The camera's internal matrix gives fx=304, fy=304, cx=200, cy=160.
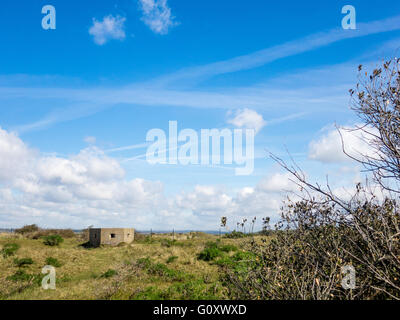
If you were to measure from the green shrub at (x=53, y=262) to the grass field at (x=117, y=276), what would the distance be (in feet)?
0.25

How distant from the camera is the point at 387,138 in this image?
4.20 metres

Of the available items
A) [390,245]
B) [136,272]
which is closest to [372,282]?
[390,245]

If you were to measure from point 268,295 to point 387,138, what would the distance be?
302 cm

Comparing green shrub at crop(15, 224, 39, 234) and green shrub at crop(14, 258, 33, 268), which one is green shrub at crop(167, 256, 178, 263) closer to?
green shrub at crop(14, 258, 33, 268)

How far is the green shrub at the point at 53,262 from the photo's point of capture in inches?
785

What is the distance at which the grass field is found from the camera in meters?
11.5

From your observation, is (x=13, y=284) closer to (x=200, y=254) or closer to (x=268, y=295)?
(x=200, y=254)

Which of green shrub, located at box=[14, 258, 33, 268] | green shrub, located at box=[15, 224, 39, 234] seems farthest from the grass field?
green shrub, located at box=[15, 224, 39, 234]

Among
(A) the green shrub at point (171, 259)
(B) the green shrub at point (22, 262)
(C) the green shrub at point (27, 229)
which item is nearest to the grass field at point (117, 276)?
(A) the green shrub at point (171, 259)

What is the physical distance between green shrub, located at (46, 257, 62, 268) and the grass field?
76 millimetres

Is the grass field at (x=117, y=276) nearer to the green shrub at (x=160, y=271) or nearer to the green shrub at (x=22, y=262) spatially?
the green shrub at (x=160, y=271)

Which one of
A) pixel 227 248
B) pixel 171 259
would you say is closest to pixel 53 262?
pixel 171 259

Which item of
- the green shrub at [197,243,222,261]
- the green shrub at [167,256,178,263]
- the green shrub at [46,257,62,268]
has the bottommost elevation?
the green shrub at [46,257,62,268]
